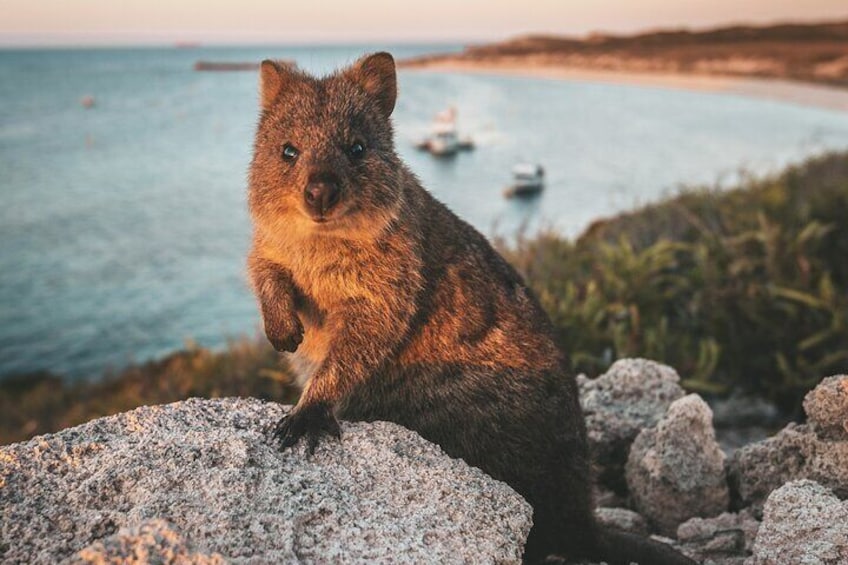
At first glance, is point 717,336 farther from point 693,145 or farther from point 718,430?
point 693,145

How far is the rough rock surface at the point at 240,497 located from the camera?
9.65 feet

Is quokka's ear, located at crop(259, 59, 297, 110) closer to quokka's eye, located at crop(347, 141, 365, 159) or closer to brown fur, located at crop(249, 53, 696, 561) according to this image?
brown fur, located at crop(249, 53, 696, 561)

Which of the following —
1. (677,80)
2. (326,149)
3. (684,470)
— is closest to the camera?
(326,149)

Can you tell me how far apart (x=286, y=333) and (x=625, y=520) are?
267cm

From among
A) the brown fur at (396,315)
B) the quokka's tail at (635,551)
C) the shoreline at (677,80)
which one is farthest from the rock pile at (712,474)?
the shoreline at (677,80)

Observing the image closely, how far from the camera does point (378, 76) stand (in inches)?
186

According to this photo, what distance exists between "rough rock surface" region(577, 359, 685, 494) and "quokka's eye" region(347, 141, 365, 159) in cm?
284

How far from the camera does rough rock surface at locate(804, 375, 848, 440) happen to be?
4531mm

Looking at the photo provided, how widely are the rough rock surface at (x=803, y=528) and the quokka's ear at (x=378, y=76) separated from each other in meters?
3.10

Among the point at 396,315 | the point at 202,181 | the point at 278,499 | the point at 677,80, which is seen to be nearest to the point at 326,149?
the point at 396,315

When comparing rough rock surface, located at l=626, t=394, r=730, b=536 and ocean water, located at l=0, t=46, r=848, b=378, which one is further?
ocean water, located at l=0, t=46, r=848, b=378

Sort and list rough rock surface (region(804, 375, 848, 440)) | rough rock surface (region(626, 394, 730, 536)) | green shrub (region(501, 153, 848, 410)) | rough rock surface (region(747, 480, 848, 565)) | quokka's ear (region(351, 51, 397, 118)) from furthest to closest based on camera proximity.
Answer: green shrub (region(501, 153, 848, 410)) < rough rock surface (region(626, 394, 730, 536)) < quokka's ear (region(351, 51, 397, 118)) < rough rock surface (region(804, 375, 848, 440)) < rough rock surface (region(747, 480, 848, 565))

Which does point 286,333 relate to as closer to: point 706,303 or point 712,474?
point 712,474

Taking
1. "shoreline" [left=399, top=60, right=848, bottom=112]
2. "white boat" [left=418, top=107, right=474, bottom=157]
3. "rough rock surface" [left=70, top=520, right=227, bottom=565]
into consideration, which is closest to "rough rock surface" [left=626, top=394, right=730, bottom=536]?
"rough rock surface" [left=70, top=520, right=227, bottom=565]
